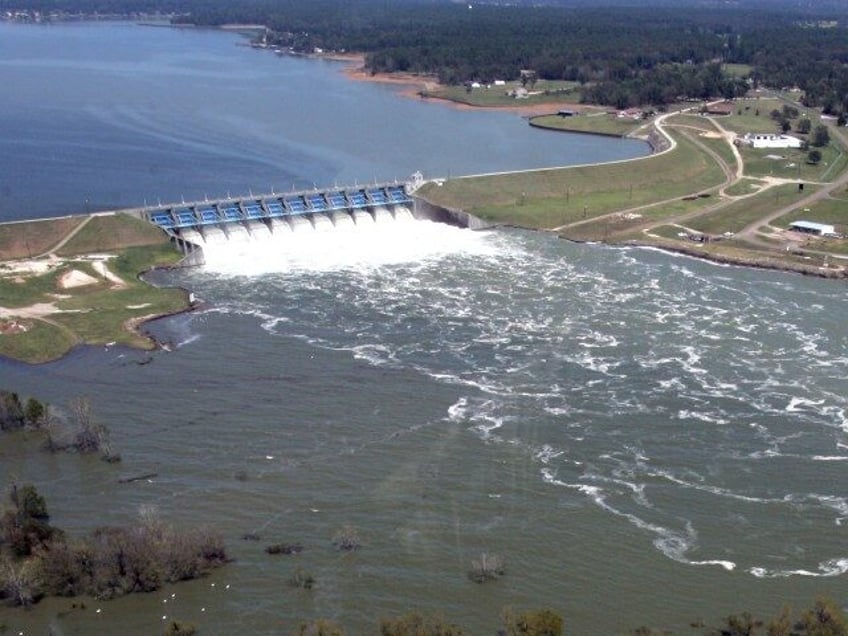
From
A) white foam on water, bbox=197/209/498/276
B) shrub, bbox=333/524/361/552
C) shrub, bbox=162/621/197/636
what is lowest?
shrub, bbox=162/621/197/636

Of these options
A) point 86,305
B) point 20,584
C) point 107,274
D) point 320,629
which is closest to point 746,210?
point 107,274

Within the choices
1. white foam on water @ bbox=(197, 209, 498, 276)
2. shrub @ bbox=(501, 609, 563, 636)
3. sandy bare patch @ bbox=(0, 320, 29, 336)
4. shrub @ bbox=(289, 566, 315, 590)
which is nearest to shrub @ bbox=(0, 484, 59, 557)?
shrub @ bbox=(289, 566, 315, 590)

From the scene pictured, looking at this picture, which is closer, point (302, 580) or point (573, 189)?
point (302, 580)

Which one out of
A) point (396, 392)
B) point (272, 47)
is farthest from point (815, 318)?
point (272, 47)

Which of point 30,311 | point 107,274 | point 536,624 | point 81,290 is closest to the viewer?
point 536,624

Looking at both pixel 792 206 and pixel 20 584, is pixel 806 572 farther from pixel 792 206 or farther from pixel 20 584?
pixel 792 206

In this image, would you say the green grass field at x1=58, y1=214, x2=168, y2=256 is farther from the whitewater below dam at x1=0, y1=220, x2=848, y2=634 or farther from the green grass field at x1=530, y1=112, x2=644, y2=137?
the green grass field at x1=530, y1=112, x2=644, y2=137
